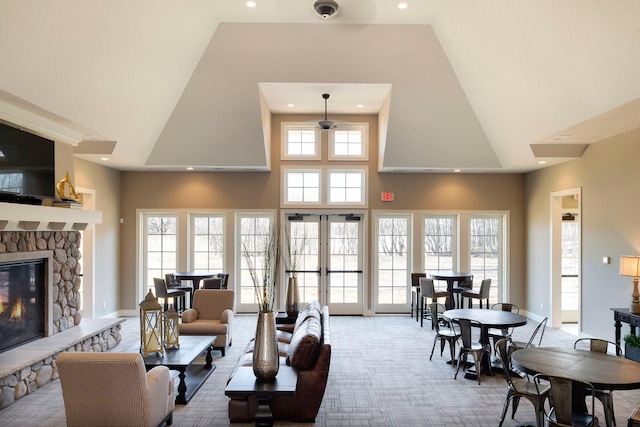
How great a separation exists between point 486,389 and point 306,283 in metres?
4.52

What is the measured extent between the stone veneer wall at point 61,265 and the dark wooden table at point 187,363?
183 cm

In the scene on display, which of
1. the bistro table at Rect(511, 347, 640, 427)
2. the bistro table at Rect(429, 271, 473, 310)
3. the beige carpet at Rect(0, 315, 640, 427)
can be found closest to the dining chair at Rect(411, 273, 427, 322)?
the bistro table at Rect(429, 271, 473, 310)

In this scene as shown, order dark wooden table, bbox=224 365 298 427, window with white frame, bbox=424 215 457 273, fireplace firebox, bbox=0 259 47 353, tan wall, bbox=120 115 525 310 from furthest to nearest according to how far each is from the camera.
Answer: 1. window with white frame, bbox=424 215 457 273
2. tan wall, bbox=120 115 525 310
3. fireplace firebox, bbox=0 259 47 353
4. dark wooden table, bbox=224 365 298 427

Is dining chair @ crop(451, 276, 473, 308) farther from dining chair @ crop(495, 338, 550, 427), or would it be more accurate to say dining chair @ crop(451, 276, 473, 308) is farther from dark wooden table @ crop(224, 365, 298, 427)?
dark wooden table @ crop(224, 365, 298, 427)

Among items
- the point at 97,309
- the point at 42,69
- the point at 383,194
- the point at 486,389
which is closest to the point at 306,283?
the point at 383,194

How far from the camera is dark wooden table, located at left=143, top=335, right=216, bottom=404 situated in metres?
4.13

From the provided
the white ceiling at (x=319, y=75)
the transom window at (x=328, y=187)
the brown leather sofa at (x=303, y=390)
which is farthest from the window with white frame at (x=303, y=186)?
the brown leather sofa at (x=303, y=390)

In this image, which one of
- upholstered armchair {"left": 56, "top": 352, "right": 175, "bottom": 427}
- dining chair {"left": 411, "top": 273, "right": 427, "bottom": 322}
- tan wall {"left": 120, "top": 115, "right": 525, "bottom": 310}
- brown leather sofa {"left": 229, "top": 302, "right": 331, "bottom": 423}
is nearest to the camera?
upholstered armchair {"left": 56, "top": 352, "right": 175, "bottom": 427}

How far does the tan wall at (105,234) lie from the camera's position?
7391 mm

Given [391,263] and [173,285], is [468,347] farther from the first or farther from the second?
[173,285]

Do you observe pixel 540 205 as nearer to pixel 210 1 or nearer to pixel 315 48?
pixel 315 48

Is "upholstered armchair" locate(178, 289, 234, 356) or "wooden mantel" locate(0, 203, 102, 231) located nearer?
"wooden mantel" locate(0, 203, 102, 231)

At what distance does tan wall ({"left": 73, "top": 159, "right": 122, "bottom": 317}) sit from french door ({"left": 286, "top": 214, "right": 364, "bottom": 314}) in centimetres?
337

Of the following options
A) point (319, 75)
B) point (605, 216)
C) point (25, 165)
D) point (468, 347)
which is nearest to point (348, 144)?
point (319, 75)
